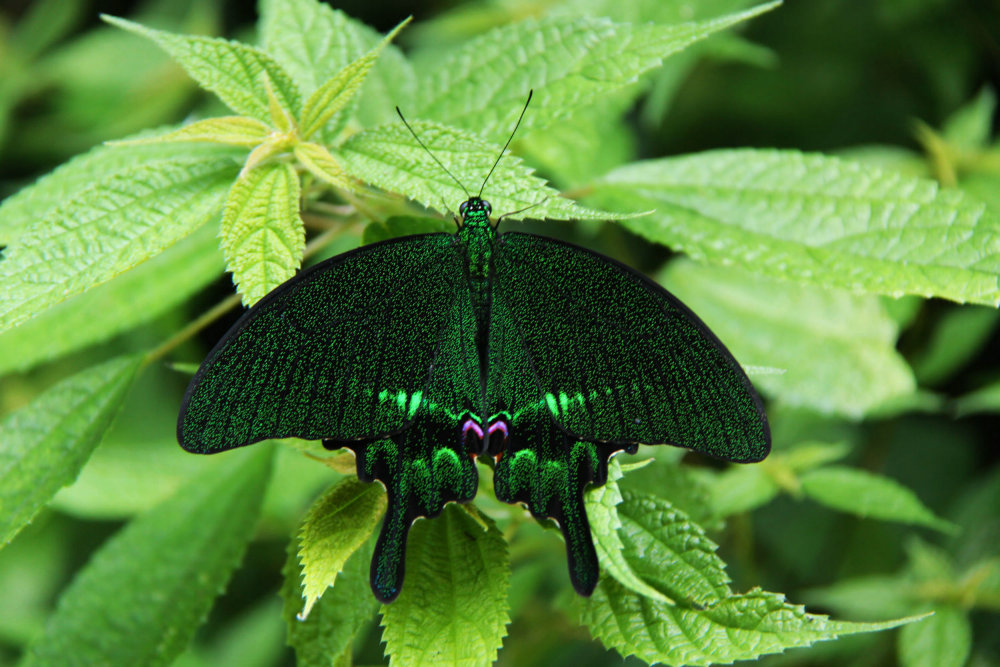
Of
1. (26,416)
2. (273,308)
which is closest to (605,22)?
(273,308)

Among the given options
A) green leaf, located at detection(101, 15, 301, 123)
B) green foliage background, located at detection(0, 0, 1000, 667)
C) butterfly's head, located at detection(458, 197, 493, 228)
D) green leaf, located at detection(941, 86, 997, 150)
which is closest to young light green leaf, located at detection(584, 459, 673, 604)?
green foliage background, located at detection(0, 0, 1000, 667)

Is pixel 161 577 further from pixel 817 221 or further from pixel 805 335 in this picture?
pixel 805 335

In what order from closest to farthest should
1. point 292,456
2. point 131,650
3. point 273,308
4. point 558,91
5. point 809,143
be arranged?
point 273,308 → point 558,91 → point 131,650 → point 292,456 → point 809,143

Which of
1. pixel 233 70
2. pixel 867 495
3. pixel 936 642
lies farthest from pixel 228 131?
pixel 936 642

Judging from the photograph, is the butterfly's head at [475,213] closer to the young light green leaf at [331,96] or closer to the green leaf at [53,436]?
the young light green leaf at [331,96]

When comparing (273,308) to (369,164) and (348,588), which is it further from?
(348,588)

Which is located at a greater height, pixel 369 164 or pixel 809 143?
pixel 369 164

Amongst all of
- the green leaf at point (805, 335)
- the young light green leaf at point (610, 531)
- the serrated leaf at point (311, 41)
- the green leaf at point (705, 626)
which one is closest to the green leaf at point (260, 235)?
the serrated leaf at point (311, 41)
